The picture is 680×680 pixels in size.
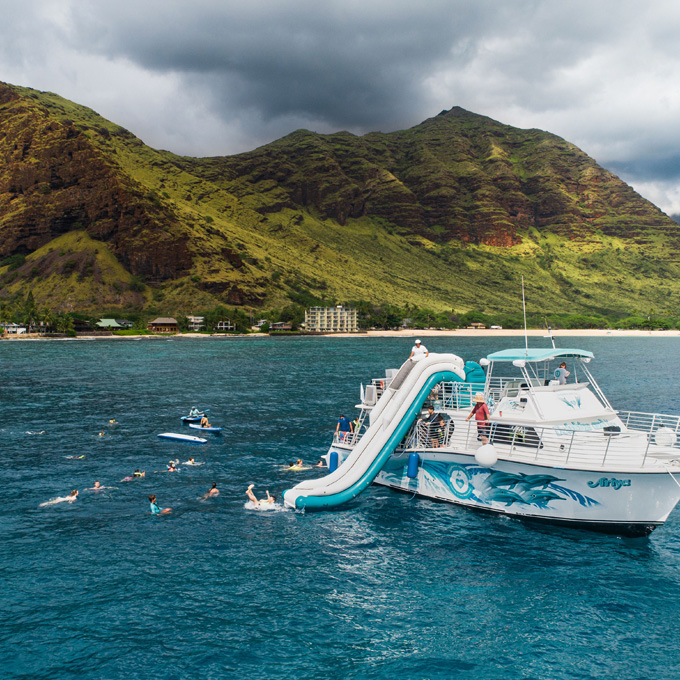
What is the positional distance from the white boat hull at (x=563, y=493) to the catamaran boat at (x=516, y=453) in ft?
0.12

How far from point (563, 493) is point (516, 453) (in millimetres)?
2264

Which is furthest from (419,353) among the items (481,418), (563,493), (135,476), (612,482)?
(135,476)

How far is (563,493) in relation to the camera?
20.9 metres

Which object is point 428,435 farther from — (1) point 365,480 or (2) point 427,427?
(1) point 365,480

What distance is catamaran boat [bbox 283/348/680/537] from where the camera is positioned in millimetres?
20266

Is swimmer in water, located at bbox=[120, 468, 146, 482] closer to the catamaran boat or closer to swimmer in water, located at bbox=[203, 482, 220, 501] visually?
swimmer in water, located at bbox=[203, 482, 220, 501]

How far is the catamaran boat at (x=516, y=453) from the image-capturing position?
20266mm

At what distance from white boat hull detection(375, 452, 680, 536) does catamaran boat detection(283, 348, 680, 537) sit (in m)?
0.04

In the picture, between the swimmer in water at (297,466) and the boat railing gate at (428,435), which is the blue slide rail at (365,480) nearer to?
the boat railing gate at (428,435)

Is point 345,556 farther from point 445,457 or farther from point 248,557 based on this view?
point 445,457

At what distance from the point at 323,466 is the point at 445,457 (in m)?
10.9

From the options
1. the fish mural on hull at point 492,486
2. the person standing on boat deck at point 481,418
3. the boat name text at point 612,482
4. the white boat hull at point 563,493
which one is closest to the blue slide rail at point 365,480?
the white boat hull at point 563,493

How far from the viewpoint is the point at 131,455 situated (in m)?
36.6

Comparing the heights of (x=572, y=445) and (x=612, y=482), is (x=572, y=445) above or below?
above
